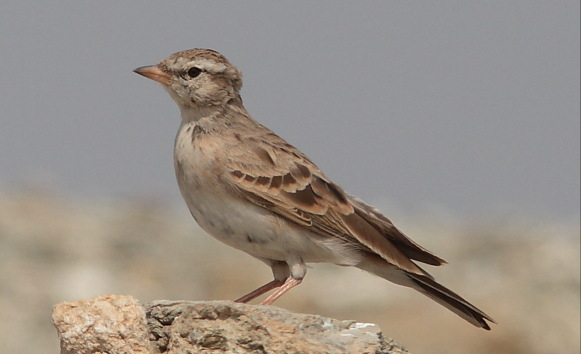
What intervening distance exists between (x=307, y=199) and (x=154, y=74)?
174cm

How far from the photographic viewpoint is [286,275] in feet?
37.7

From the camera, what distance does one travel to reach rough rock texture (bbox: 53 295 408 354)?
8.98 m

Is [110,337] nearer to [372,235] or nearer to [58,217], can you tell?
[372,235]

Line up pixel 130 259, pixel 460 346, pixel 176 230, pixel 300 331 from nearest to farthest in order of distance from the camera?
pixel 300 331
pixel 460 346
pixel 130 259
pixel 176 230

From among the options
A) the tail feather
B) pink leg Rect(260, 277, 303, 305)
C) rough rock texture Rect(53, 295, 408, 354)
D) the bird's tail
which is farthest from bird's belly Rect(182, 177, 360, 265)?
rough rock texture Rect(53, 295, 408, 354)

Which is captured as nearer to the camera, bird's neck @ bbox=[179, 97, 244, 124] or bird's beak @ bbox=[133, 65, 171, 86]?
bird's beak @ bbox=[133, 65, 171, 86]

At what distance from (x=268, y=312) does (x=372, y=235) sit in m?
2.48

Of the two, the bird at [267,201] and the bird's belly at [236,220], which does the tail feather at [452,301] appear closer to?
the bird at [267,201]

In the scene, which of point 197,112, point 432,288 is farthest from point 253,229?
point 432,288

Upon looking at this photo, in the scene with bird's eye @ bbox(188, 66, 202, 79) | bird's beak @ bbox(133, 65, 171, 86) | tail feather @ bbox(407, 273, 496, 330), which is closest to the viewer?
tail feather @ bbox(407, 273, 496, 330)

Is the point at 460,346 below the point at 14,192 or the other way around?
below

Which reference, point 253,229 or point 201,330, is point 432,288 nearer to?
point 253,229

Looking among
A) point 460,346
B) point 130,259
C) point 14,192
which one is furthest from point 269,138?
point 14,192

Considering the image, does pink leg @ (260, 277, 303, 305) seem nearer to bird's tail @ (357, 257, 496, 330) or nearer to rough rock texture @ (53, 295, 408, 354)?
bird's tail @ (357, 257, 496, 330)
